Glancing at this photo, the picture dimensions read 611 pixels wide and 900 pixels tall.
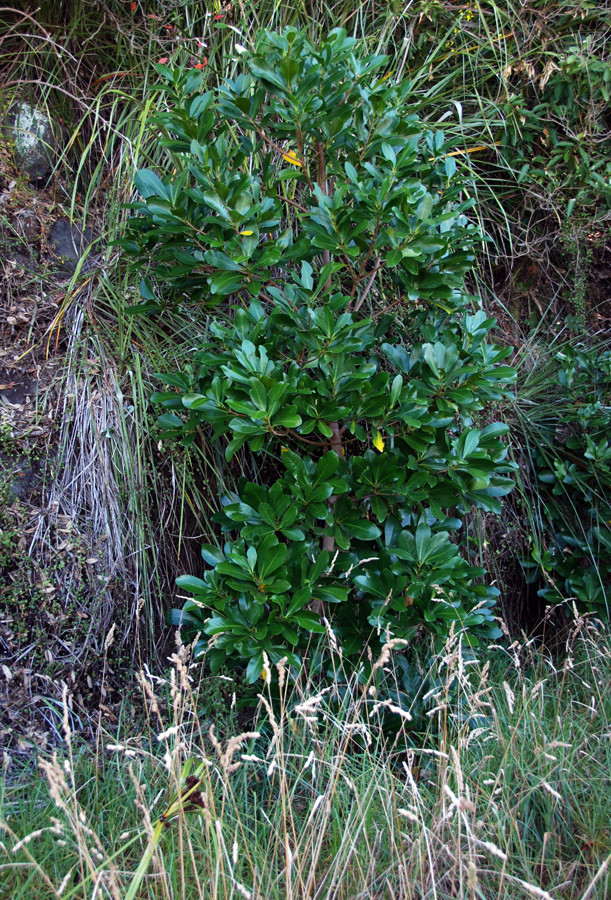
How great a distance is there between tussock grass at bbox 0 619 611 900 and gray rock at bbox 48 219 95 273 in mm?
1748

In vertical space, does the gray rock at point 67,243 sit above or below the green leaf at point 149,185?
above

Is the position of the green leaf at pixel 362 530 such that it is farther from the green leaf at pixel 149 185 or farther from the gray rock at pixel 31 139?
the gray rock at pixel 31 139

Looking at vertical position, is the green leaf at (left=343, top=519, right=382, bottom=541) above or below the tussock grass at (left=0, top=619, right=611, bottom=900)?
above

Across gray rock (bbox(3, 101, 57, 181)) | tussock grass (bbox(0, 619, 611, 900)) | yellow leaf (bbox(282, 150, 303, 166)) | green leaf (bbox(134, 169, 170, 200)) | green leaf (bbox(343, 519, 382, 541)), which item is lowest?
tussock grass (bbox(0, 619, 611, 900))

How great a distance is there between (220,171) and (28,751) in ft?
6.00

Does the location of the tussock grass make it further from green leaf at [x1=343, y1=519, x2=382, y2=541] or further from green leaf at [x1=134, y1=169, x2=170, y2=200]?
green leaf at [x1=134, y1=169, x2=170, y2=200]

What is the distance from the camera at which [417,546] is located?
77.0 inches

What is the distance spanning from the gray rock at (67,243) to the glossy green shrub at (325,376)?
2.40 feet

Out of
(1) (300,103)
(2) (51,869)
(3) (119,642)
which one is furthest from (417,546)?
(1) (300,103)

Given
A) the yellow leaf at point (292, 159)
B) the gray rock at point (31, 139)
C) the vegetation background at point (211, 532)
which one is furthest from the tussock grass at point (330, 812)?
the gray rock at point (31, 139)

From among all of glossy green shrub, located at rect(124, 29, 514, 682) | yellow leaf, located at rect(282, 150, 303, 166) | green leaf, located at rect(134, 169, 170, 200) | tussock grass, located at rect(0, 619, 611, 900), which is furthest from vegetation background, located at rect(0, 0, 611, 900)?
green leaf, located at rect(134, 169, 170, 200)

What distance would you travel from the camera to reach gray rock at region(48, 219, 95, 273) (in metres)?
2.63

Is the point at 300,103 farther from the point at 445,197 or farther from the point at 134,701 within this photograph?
the point at 134,701

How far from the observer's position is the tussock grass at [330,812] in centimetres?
122
